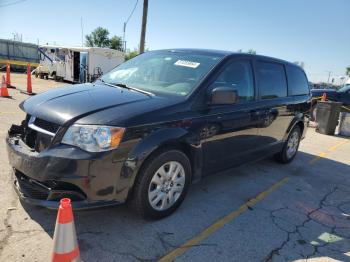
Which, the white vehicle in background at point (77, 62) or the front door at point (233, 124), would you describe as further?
the white vehicle in background at point (77, 62)

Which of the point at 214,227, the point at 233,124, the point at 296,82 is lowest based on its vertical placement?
the point at 214,227

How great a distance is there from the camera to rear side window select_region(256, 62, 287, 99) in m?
4.94

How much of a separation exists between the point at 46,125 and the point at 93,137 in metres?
0.56

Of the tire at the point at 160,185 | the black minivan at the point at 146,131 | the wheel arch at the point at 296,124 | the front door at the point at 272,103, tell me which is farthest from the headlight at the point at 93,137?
the wheel arch at the point at 296,124

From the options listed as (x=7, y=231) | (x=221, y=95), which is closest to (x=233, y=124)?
(x=221, y=95)

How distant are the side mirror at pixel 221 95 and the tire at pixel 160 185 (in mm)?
727

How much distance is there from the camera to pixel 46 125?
10.4 feet

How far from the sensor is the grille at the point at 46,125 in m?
3.06

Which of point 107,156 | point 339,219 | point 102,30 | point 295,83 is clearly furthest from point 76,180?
point 102,30

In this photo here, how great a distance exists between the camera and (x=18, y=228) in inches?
124

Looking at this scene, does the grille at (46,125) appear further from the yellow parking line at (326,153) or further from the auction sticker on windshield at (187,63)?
the yellow parking line at (326,153)

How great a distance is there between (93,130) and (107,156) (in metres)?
0.26

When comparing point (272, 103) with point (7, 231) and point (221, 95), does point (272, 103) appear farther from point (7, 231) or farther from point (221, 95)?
point (7, 231)

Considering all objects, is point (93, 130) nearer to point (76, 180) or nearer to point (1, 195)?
point (76, 180)
